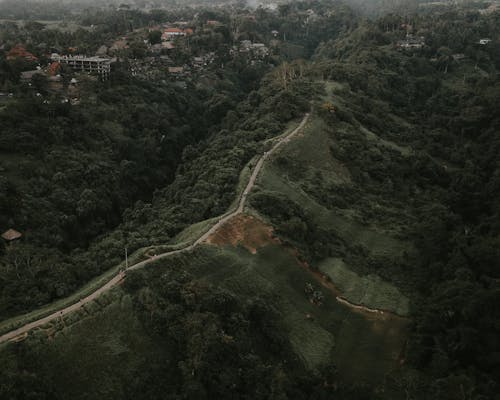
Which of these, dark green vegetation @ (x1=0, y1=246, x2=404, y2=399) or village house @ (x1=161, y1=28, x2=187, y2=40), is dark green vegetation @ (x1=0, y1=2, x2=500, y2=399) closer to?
dark green vegetation @ (x1=0, y1=246, x2=404, y2=399)

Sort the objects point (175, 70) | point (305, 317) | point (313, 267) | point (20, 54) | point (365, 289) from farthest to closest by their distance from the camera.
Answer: point (175, 70)
point (20, 54)
point (365, 289)
point (313, 267)
point (305, 317)

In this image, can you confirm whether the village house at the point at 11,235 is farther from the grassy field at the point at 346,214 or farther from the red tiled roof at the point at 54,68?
the red tiled roof at the point at 54,68

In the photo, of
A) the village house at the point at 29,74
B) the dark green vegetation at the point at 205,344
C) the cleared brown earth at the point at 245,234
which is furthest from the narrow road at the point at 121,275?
the village house at the point at 29,74

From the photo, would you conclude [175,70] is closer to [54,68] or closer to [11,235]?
[54,68]

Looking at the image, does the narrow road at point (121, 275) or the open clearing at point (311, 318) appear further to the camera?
the open clearing at point (311, 318)

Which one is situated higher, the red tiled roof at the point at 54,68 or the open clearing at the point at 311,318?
the red tiled roof at the point at 54,68

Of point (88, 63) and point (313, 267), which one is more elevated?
point (88, 63)

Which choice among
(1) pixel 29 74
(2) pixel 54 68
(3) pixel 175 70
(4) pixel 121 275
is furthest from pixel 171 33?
(4) pixel 121 275

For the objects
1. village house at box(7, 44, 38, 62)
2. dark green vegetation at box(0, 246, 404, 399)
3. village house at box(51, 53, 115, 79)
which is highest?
village house at box(7, 44, 38, 62)

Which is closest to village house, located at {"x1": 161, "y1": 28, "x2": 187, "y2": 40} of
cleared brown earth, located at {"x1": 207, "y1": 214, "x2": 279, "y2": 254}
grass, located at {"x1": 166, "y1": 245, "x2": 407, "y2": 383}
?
cleared brown earth, located at {"x1": 207, "y1": 214, "x2": 279, "y2": 254}

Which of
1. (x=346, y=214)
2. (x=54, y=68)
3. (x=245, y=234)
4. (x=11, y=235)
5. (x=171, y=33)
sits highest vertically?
(x=54, y=68)
